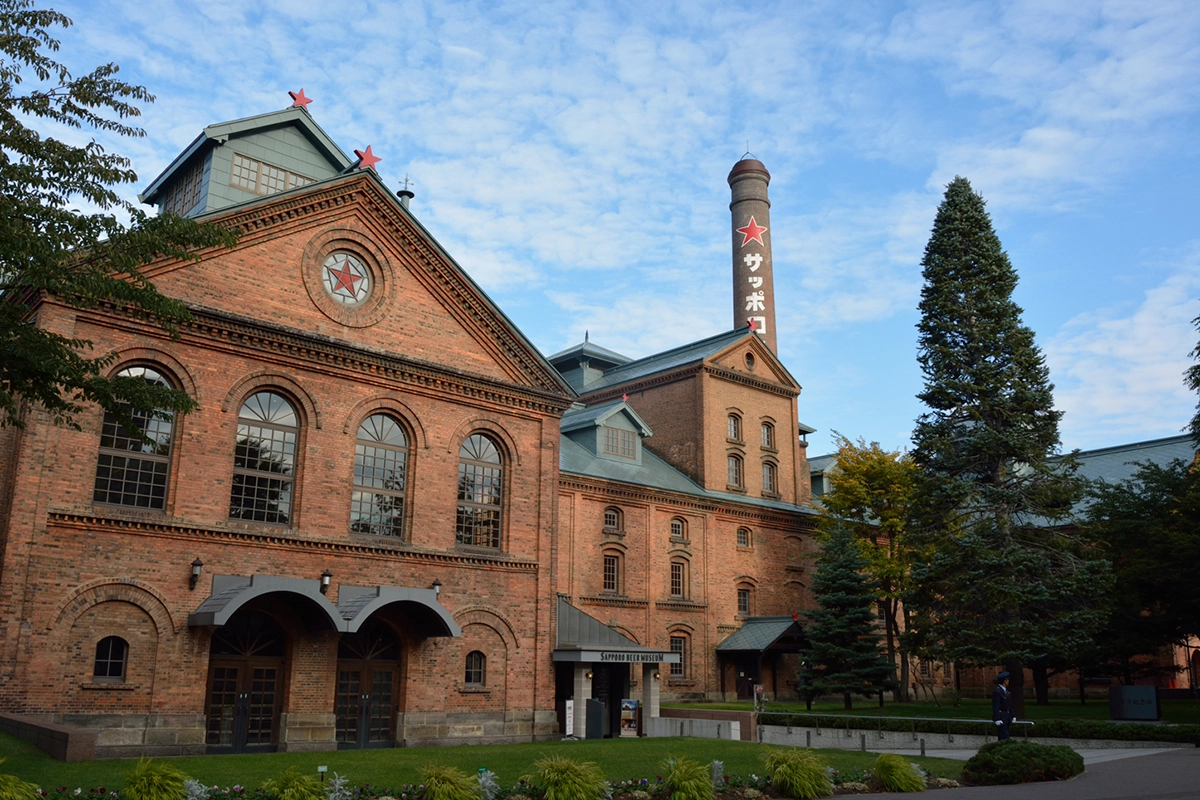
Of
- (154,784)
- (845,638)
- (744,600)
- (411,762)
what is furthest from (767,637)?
(154,784)

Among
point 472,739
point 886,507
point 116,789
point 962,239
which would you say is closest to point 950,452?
point 962,239

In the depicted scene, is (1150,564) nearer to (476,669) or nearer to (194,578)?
(476,669)

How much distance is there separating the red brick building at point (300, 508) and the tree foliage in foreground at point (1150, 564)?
1564cm

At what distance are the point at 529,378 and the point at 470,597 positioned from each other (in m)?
6.56

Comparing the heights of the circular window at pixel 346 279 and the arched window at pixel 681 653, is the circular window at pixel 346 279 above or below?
above

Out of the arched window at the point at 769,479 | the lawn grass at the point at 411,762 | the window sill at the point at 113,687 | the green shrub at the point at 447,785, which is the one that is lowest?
the lawn grass at the point at 411,762

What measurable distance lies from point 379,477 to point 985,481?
18.7 meters

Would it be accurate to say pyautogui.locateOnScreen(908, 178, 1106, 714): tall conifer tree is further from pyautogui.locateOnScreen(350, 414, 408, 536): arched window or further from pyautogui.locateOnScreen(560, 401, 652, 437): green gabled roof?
pyautogui.locateOnScreen(350, 414, 408, 536): arched window

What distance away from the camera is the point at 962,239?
104 feet

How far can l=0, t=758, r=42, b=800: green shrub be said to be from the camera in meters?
10.9

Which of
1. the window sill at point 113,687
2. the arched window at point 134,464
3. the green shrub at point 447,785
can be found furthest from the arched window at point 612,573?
the green shrub at point 447,785

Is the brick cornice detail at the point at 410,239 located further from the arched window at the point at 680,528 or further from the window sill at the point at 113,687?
the arched window at the point at 680,528

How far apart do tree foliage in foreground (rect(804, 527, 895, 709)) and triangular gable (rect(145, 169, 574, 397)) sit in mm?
14151

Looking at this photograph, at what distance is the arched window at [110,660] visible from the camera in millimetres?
19172
